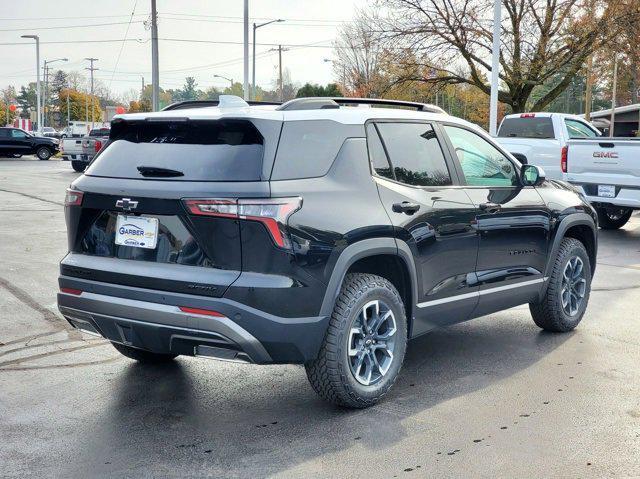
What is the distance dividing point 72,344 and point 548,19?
82.1 ft

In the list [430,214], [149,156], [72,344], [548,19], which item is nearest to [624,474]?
[430,214]

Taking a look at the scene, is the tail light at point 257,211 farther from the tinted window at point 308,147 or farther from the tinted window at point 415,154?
the tinted window at point 415,154

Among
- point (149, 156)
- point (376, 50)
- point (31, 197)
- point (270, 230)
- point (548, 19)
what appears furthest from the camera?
point (376, 50)

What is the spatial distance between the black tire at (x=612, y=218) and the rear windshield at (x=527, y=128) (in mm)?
3284

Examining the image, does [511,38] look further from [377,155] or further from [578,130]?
[377,155]

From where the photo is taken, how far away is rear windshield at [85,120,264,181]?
4.40m

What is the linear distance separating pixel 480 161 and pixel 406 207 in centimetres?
118

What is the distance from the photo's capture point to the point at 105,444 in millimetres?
4293

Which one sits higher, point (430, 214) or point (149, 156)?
point (149, 156)

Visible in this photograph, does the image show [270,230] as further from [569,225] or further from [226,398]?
[569,225]

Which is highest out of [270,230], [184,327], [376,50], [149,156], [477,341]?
[376,50]

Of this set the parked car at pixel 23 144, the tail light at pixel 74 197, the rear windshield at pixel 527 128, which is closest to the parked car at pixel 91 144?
the parked car at pixel 23 144

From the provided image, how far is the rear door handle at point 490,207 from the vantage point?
5.69 metres

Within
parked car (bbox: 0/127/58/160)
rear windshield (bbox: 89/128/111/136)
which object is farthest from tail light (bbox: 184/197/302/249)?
parked car (bbox: 0/127/58/160)
